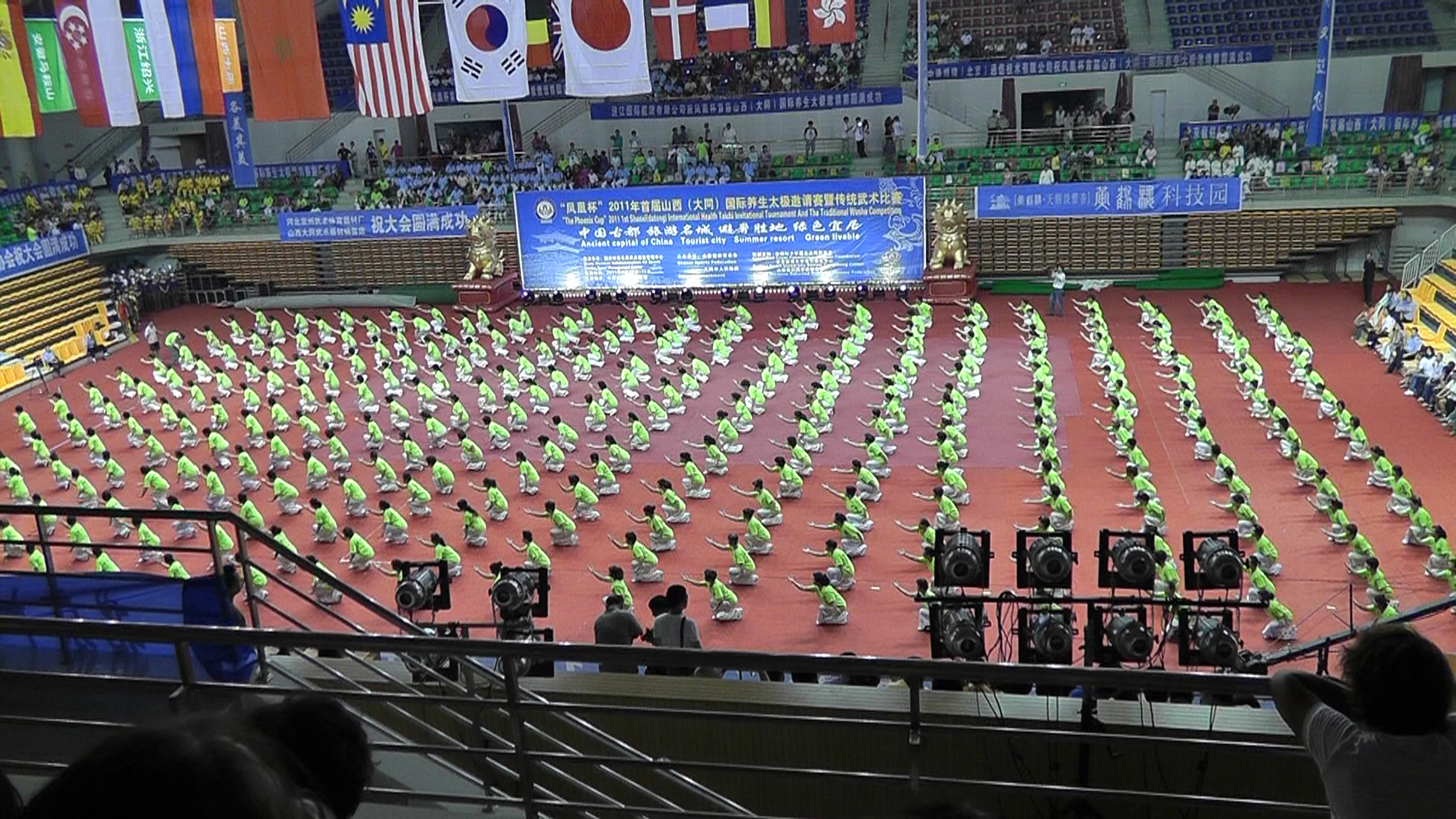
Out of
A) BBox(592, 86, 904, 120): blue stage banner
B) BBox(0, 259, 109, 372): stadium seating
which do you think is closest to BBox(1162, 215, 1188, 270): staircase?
BBox(592, 86, 904, 120): blue stage banner

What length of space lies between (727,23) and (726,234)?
4.92 m

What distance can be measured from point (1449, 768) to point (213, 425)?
18202 mm

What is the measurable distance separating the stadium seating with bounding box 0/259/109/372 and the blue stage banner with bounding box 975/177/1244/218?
18.5 metres

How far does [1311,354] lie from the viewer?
55.0 ft

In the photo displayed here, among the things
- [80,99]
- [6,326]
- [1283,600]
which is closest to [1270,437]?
[1283,600]

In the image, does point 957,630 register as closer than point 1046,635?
No

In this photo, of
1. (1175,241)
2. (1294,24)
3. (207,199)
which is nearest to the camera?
(1175,241)

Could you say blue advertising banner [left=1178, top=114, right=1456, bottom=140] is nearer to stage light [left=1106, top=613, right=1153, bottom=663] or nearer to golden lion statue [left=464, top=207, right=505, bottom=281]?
golden lion statue [left=464, top=207, right=505, bottom=281]

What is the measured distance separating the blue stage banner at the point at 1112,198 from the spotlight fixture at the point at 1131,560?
15760 mm

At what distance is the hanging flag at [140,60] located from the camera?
18.8 metres

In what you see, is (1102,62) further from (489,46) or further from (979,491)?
(979,491)

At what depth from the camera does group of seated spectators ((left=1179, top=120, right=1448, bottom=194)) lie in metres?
21.8

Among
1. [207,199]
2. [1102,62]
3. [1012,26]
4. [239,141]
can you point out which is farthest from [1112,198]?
[207,199]

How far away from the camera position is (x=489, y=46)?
19.0 meters
